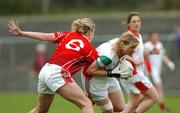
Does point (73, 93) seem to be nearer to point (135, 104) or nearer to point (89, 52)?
point (89, 52)

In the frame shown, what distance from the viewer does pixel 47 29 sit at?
115 ft

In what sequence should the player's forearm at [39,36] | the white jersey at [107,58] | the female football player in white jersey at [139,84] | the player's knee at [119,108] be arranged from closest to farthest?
the white jersey at [107,58]
the player's forearm at [39,36]
the player's knee at [119,108]
the female football player in white jersey at [139,84]

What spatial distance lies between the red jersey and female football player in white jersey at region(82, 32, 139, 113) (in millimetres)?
185

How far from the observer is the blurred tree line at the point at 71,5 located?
40469 millimetres

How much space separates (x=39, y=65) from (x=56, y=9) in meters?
14.8

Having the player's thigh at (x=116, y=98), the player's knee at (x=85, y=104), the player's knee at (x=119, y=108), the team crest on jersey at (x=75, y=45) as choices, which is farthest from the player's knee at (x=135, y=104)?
the team crest on jersey at (x=75, y=45)

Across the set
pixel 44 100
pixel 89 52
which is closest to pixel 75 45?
pixel 89 52

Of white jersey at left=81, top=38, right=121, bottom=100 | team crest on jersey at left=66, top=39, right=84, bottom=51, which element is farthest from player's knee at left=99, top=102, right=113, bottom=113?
team crest on jersey at left=66, top=39, right=84, bottom=51

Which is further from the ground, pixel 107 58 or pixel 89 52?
pixel 89 52

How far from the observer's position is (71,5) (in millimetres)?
41438

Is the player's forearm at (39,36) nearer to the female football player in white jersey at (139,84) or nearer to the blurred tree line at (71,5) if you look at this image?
the female football player in white jersey at (139,84)

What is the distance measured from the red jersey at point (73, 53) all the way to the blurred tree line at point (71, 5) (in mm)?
29256

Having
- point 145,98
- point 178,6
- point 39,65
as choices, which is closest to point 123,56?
point 145,98

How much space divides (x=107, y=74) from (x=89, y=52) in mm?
505
